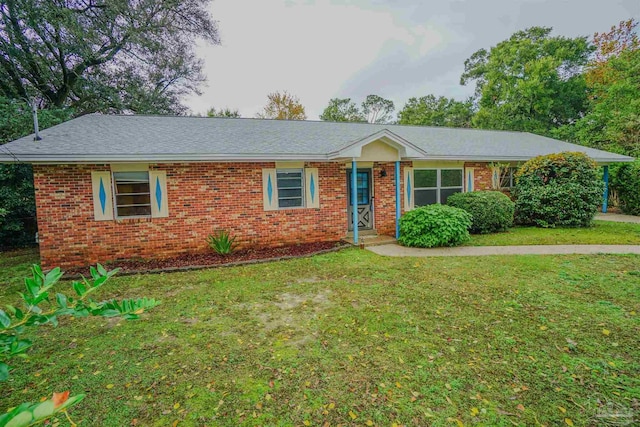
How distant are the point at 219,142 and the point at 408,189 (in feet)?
21.1

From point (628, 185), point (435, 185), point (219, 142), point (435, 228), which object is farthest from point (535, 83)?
point (219, 142)

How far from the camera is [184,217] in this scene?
28.4 feet

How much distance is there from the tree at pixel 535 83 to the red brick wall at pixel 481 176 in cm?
1580

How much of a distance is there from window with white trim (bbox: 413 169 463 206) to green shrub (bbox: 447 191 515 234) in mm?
881

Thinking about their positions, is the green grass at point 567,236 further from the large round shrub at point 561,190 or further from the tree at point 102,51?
the tree at point 102,51

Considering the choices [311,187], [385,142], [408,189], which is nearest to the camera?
[385,142]

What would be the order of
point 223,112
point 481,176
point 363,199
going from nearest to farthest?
point 363,199
point 481,176
point 223,112

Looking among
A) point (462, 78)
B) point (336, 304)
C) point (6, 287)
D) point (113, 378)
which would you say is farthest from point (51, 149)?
point (462, 78)

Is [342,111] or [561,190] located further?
[342,111]

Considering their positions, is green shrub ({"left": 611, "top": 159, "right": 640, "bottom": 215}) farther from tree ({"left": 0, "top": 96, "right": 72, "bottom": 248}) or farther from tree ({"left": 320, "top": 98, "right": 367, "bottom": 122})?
tree ({"left": 320, "top": 98, "right": 367, "bottom": 122})

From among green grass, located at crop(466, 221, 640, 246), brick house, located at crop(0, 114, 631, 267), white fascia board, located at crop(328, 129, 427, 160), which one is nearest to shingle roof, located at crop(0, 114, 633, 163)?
brick house, located at crop(0, 114, 631, 267)

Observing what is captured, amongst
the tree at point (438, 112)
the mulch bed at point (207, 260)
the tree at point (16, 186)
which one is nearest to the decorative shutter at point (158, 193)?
the mulch bed at point (207, 260)

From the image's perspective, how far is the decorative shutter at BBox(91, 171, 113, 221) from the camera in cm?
794

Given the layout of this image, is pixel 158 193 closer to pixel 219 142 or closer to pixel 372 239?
pixel 219 142
